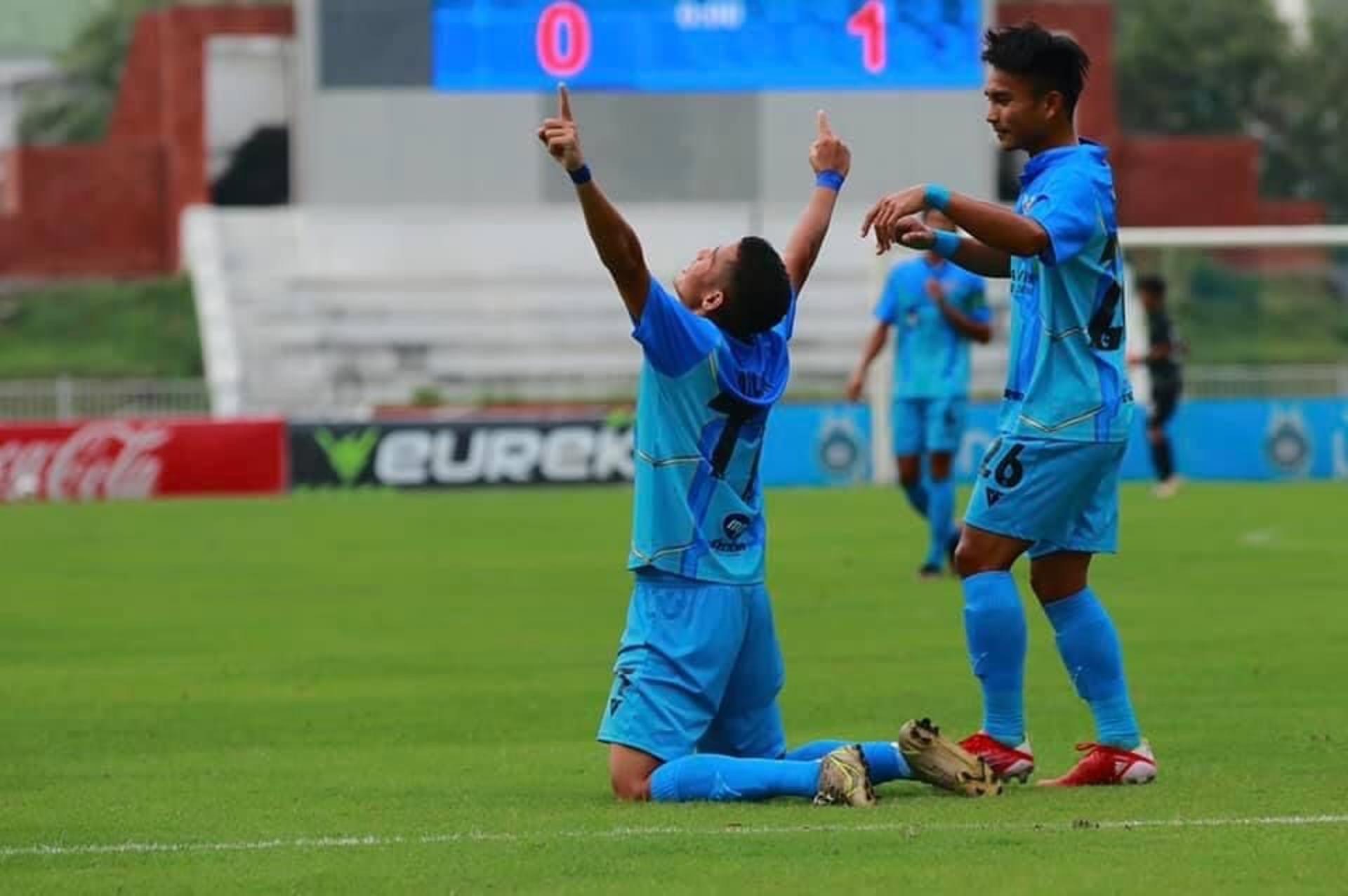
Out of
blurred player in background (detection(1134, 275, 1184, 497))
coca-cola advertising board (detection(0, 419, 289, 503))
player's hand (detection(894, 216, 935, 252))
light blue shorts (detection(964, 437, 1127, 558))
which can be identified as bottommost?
coca-cola advertising board (detection(0, 419, 289, 503))

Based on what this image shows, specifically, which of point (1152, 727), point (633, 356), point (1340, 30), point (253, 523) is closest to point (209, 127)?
point (633, 356)

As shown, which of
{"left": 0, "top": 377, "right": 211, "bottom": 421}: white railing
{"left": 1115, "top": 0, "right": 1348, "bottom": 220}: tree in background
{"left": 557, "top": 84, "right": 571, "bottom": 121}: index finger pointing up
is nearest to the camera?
{"left": 557, "top": 84, "right": 571, "bottom": 121}: index finger pointing up

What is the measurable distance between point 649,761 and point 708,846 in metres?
1.12

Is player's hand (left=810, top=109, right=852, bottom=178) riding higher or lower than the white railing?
higher

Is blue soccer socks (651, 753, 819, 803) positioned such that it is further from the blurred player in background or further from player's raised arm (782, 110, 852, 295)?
the blurred player in background

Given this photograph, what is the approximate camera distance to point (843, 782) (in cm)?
855

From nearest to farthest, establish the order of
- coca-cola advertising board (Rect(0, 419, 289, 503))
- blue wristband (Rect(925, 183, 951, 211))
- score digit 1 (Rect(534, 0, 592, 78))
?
1. blue wristband (Rect(925, 183, 951, 211))
2. coca-cola advertising board (Rect(0, 419, 289, 503))
3. score digit 1 (Rect(534, 0, 592, 78))

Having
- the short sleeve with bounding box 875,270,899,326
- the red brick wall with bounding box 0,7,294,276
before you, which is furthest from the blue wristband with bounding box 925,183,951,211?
the red brick wall with bounding box 0,7,294,276

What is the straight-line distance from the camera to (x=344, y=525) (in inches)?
1035

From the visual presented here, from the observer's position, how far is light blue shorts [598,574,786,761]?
8836mm

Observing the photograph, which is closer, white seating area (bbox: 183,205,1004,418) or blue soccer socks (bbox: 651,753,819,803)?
blue soccer socks (bbox: 651,753,819,803)

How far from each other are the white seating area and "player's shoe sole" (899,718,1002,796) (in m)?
35.8

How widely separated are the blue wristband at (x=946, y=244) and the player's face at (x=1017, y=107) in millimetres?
324

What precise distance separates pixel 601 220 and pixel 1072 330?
5.24 feet
